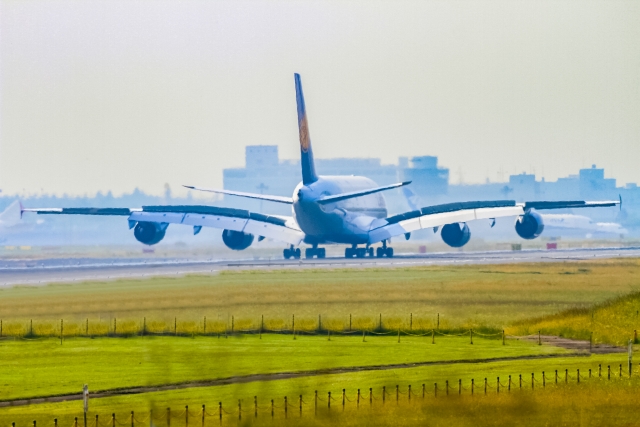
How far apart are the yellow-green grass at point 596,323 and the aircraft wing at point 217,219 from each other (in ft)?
146

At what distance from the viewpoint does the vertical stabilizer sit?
328ft

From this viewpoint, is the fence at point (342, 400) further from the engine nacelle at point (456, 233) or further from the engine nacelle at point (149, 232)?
the engine nacelle at point (149, 232)

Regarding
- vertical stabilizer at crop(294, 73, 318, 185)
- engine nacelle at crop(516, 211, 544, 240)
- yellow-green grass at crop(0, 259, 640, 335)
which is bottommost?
yellow-green grass at crop(0, 259, 640, 335)

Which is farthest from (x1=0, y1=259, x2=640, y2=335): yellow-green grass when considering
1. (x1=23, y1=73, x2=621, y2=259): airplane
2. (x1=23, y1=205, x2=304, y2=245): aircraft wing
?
(x1=23, y1=205, x2=304, y2=245): aircraft wing

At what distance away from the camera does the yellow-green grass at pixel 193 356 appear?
43.1 m

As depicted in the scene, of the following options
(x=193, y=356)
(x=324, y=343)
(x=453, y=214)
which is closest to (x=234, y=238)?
(x=453, y=214)

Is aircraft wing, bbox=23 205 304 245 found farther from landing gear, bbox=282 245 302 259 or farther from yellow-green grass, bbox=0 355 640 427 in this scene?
yellow-green grass, bbox=0 355 640 427

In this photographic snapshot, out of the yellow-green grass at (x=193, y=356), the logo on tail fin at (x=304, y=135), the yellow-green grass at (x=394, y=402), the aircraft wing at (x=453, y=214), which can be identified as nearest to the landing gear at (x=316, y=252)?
the aircraft wing at (x=453, y=214)

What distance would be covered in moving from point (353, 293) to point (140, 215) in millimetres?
35101

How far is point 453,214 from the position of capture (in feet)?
345

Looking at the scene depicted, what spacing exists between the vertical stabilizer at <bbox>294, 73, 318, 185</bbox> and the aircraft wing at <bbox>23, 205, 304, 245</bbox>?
614 centimetres

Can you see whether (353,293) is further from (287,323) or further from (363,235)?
(363,235)

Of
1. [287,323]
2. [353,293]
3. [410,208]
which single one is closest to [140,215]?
[353,293]

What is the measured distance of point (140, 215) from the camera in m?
101
